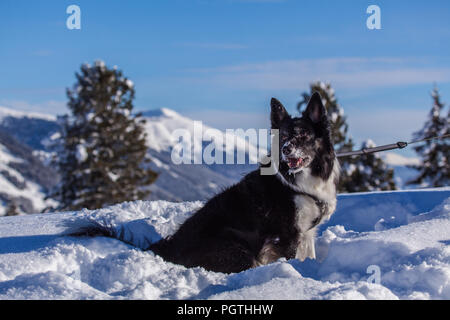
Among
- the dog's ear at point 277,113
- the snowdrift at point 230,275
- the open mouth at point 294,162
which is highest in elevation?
the dog's ear at point 277,113

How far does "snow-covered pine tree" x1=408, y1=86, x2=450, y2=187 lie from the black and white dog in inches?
1186

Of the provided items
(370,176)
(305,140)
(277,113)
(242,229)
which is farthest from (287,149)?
(370,176)

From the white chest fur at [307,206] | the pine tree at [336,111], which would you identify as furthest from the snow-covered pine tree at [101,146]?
the white chest fur at [307,206]

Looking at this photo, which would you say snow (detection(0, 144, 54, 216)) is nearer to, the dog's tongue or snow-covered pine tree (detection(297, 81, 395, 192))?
snow-covered pine tree (detection(297, 81, 395, 192))

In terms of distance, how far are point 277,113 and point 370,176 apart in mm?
29793

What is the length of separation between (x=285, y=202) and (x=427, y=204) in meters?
4.34

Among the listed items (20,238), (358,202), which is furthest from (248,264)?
(358,202)

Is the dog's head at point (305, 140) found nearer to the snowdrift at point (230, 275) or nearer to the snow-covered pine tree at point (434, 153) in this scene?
the snowdrift at point (230, 275)

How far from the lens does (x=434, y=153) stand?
32469mm

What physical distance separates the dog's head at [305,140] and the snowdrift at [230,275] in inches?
44.4

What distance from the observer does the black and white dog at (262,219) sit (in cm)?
542

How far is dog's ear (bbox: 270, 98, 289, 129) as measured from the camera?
5973 mm

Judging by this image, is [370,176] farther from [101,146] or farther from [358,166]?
[101,146]
